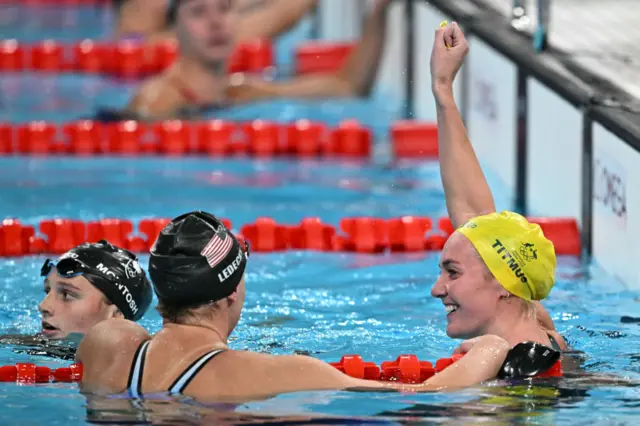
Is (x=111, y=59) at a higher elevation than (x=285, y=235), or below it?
higher

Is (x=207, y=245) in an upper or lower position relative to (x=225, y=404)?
upper

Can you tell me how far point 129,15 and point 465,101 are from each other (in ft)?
15.7

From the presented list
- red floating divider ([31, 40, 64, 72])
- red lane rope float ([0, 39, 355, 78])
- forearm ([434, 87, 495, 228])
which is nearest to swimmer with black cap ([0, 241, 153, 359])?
forearm ([434, 87, 495, 228])

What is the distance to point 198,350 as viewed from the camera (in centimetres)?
331

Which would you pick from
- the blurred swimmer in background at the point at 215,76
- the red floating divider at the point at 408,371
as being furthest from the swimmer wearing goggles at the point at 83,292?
the blurred swimmer in background at the point at 215,76

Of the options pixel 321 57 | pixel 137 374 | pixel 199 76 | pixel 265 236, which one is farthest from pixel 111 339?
pixel 321 57

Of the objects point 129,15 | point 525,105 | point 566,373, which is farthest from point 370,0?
point 566,373

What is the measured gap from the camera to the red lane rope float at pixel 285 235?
577 cm

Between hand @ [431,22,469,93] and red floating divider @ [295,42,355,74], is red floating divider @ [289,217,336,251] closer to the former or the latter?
hand @ [431,22,469,93]

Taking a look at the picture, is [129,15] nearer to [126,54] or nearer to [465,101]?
[126,54]

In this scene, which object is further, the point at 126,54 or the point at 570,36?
the point at 126,54

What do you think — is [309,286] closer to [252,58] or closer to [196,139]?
[196,139]

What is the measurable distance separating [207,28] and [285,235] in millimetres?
2740

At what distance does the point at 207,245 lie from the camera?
3.40m
